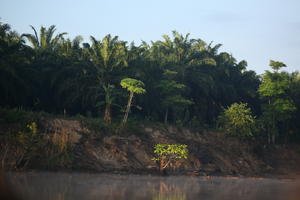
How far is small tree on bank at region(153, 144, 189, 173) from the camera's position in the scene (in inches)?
1083

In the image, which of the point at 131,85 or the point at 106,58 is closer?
the point at 131,85

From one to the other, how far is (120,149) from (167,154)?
138 inches

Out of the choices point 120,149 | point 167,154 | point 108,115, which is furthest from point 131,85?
point 167,154

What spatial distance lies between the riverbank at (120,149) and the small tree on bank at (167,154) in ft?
2.26

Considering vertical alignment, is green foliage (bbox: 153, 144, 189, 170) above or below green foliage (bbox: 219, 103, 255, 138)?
below

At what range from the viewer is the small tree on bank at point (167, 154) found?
27.5 m

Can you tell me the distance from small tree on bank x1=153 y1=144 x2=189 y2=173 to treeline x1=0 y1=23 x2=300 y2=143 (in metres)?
5.47

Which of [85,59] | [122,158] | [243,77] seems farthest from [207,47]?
[122,158]

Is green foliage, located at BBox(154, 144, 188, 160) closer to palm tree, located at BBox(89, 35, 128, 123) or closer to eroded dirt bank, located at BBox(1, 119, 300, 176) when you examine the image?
eroded dirt bank, located at BBox(1, 119, 300, 176)

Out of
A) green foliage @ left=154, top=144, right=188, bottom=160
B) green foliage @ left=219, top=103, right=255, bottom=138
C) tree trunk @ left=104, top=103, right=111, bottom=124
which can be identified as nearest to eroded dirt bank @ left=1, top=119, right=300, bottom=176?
green foliage @ left=154, top=144, right=188, bottom=160

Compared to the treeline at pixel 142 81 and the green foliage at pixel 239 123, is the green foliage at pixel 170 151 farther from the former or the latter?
the green foliage at pixel 239 123

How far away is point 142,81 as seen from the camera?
36.7 metres

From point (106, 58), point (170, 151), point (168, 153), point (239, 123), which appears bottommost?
point (168, 153)

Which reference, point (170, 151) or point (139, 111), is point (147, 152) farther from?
point (139, 111)
